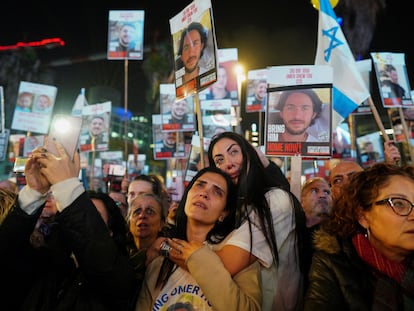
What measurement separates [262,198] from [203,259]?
65 centimetres

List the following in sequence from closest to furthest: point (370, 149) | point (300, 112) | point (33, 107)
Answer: point (300, 112), point (370, 149), point (33, 107)

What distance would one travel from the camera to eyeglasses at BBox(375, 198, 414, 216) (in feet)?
5.65

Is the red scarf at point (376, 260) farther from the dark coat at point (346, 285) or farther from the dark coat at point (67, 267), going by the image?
the dark coat at point (67, 267)

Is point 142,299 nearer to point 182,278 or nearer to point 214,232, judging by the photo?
point 182,278

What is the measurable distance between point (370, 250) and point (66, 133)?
5.41 ft

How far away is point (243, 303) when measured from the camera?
175 cm

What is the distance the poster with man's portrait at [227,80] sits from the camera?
7359 millimetres

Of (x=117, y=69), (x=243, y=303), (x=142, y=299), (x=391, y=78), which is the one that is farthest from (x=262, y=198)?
(x=117, y=69)

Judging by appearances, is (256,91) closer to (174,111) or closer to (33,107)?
(174,111)

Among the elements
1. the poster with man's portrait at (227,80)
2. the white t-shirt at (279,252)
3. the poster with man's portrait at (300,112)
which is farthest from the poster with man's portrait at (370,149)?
the white t-shirt at (279,252)

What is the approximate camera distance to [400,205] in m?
1.75

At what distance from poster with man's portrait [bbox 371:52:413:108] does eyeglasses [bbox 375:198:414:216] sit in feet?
14.9

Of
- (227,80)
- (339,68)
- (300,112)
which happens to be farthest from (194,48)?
(227,80)

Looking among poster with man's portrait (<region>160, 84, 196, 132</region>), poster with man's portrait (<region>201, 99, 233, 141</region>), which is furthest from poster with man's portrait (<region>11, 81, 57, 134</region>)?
poster with man's portrait (<region>201, 99, 233, 141</region>)
